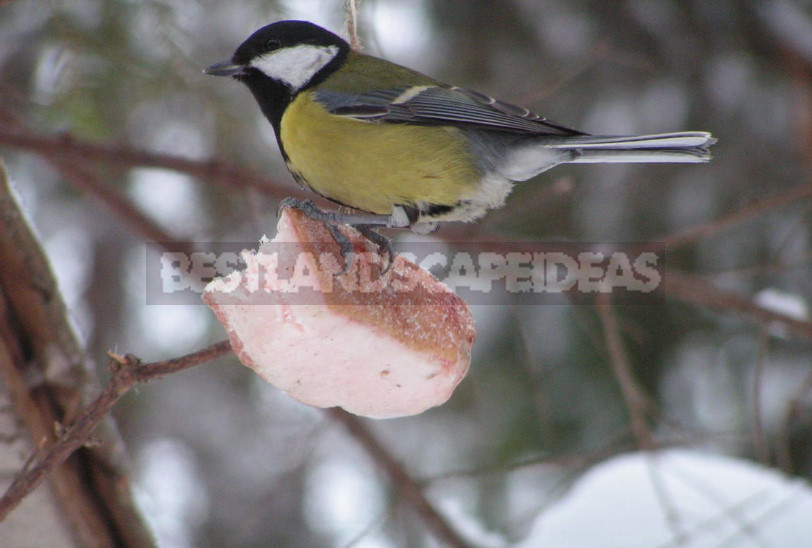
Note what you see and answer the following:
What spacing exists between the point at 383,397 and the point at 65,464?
59cm

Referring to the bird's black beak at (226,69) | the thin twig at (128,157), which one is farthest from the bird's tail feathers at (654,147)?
the thin twig at (128,157)

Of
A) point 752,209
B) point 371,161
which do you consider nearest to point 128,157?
point 371,161

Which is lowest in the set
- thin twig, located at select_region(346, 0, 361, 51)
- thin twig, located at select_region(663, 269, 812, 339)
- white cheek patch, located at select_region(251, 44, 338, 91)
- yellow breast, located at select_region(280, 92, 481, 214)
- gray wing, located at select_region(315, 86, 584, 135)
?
thin twig, located at select_region(663, 269, 812, 339)

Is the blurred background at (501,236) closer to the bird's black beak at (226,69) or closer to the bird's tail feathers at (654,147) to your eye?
the bird's black beak at (226,69)

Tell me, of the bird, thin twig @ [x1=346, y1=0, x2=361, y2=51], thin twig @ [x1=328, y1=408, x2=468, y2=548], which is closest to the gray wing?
the bird

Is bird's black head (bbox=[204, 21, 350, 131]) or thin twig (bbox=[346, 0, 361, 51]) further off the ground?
thin twig (bbox=[346, 0, 361, 51])

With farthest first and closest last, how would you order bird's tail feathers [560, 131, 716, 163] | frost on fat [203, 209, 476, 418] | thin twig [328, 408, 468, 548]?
thin twig [328, 408, 468, 548] < bird's tail feathers [560, 131, 716, 163] < frost on fat [203, 209, 476, 418]

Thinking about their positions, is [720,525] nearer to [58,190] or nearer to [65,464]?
[65,464]

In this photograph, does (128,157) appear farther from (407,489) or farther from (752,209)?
(752,209)

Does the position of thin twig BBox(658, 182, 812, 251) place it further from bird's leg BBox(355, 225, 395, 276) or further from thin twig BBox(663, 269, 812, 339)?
bird's leg BBox(355, 225, 395, 276)

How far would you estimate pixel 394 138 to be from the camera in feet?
6.47

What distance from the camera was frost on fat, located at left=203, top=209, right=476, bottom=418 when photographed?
1.32 m

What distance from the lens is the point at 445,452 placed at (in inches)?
Answer: 149

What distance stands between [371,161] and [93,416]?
3.16 feet
